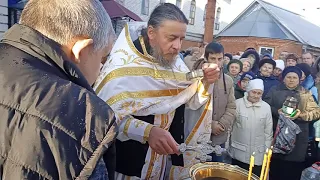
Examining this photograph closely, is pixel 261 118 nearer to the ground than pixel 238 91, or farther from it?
nearer to the ground

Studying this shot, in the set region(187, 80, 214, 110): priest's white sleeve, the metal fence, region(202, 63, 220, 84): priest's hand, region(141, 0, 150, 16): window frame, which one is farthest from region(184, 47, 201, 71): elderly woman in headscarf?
region(141, 0, 150, 16): window frame

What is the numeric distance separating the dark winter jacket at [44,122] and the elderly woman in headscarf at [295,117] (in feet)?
10.3

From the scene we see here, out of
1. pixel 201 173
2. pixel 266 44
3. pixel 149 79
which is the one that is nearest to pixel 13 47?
pixel 201 173

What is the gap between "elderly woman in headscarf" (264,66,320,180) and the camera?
11.8 feet

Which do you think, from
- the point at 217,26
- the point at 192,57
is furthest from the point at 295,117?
the point at 217,26

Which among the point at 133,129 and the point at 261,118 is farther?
the point at 261,118

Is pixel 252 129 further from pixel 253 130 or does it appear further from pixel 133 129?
pixel 133 129

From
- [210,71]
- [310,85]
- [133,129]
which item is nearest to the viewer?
[133,129]

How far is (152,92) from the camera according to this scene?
2.03 m

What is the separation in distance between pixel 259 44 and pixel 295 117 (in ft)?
62.5

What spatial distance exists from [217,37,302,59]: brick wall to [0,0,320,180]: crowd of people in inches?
680

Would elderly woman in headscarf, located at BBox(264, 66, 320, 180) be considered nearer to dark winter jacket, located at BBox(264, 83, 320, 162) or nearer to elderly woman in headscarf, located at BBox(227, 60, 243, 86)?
dark winter jacket, located at BBox(264, 83, 320, 162)

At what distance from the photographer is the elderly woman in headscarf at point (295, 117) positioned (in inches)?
142

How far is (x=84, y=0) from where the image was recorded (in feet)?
3.03
